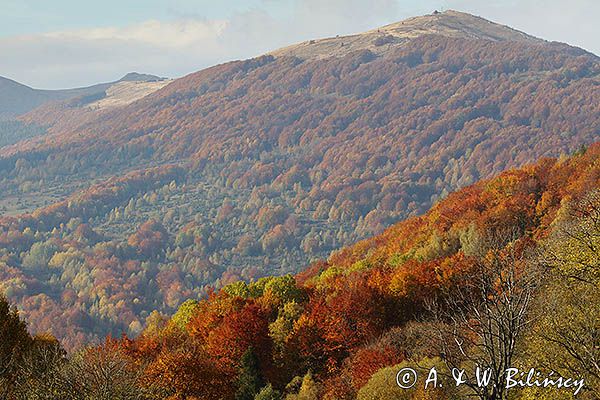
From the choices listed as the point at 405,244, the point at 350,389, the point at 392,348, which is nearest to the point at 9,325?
the point at 350,389

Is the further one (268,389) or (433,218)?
(433,218)

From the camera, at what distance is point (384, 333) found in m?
63.6

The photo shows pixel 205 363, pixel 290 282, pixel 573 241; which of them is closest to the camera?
pixel 573 241

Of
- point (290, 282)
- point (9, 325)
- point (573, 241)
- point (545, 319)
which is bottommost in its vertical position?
point (290, 282)

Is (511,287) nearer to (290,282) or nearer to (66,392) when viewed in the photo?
(66,392)

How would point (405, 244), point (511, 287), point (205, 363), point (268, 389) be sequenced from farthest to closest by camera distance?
point (405, 244), point (205, 363), point (268, 389), point (511, 287)

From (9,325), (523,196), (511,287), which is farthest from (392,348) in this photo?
(523,196)

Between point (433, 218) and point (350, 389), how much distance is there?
101m

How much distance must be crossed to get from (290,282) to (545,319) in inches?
2072

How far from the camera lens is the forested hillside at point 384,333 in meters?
32.5

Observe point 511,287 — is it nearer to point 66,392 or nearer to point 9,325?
point 66,392

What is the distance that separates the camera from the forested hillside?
32.5 metres

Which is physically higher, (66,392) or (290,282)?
(66,392)

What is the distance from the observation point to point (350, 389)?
5019 cm
